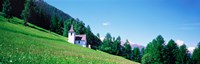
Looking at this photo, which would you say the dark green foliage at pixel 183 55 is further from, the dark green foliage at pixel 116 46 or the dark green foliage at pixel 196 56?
the dark green foliage at pixel 116 46

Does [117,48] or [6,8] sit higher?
[6,8]

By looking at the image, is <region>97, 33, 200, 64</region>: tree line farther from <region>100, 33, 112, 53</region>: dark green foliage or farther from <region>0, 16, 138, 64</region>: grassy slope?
<region>0, 16, 138, 64</region>: grassy slope

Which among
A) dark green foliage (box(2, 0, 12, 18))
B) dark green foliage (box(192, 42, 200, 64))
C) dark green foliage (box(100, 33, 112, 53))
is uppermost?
dark green foliage (box(2, 0, 12, 18))

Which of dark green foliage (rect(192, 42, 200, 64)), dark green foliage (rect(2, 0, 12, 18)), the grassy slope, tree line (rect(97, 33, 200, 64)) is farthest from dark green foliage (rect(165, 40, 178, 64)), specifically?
dark green foliage (rect(2, 0, 12, 18))

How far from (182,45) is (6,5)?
2763 inches

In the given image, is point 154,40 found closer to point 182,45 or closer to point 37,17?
point 182,45

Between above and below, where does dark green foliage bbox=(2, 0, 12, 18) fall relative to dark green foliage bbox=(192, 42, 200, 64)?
above

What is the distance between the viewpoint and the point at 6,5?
96062 millimetres

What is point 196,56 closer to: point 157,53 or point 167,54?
point 167,54

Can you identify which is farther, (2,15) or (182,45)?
(182,45)

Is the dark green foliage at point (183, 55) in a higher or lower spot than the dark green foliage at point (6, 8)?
lower

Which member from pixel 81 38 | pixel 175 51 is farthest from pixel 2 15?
pixel 175 51

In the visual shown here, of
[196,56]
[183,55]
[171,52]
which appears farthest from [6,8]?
[196,56]

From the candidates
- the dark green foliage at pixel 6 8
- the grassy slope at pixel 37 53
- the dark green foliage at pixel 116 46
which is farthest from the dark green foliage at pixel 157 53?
the dark green foliage at pixel 6 8
